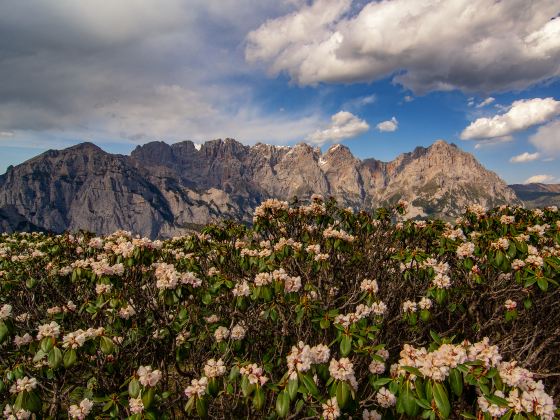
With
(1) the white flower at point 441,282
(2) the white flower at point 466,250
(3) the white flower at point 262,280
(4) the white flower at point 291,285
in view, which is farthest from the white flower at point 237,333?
(2) the white flower at point 466,250

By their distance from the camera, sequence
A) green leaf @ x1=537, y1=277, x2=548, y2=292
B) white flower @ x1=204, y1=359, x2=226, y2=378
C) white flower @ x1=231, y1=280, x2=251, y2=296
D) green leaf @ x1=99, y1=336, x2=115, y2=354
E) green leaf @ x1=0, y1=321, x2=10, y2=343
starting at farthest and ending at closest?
white flower @ x1=231, y1=280, x2=251, y2=296 → green leaf @ x1=537, y1=277, x2=548, y2=292 → green leaf @ x1=0, y1=321, x2=10, y2=343 → green leaf @ x1=99, y1=336, x2=115, y2=354 → white flower @ x1=204, y1=359, x2=226, y2=378

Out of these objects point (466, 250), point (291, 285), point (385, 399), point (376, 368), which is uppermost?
point (466, 250)

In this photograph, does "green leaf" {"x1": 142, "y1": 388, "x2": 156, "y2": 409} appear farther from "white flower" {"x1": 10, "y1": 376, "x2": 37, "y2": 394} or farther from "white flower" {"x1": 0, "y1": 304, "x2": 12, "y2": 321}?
"white flower" {"x1": 0, "y1": 304, "x2": 12, "y2": 321}

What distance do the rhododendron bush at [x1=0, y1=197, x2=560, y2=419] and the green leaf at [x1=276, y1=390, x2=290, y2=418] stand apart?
14 mm

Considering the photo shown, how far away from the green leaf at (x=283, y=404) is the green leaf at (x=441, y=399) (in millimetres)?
1457

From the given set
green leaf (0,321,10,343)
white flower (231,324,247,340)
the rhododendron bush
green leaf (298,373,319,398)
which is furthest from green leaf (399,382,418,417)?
green leaf (0,321,10,343)

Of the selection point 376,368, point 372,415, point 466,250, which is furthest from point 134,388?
point 466,250

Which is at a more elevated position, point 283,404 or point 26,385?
point 26,385

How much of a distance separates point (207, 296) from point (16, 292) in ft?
21.8

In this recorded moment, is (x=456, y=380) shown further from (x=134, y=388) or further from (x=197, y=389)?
(x=134, y=388)

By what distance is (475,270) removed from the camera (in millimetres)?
6910

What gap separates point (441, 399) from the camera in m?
3.06

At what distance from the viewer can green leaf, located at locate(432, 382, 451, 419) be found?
2.94 m

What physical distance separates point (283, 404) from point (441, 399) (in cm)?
155
